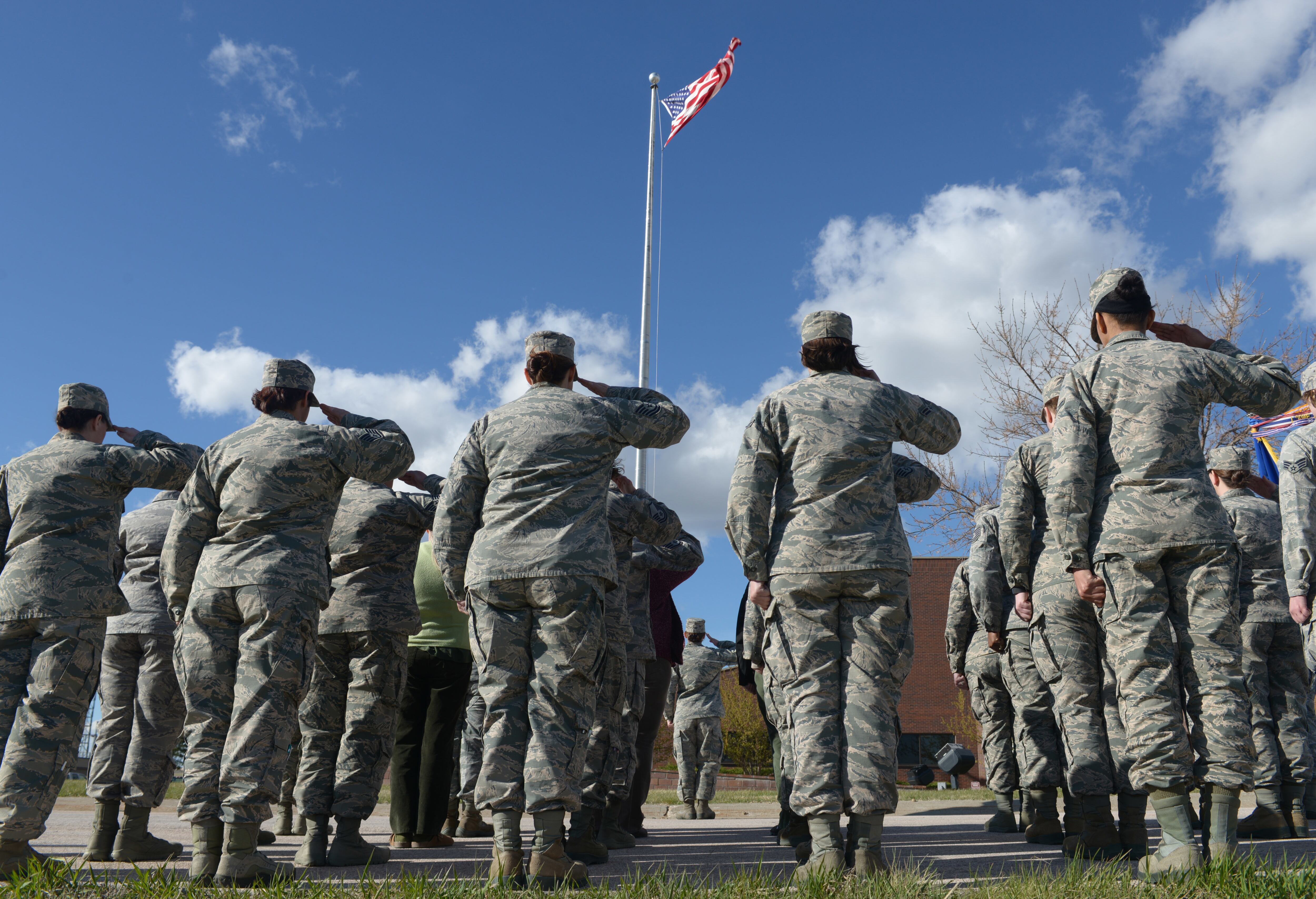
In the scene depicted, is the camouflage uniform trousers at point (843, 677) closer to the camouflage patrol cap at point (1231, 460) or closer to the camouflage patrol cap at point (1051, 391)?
the camouflage patrol cap at point (1051, 391)

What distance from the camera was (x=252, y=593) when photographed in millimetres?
4582

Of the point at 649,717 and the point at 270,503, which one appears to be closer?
the point at 270,503

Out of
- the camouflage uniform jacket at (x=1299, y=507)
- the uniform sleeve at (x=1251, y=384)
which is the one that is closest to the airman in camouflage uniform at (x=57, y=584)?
the uniform sleeve at (x=1251, y=384)

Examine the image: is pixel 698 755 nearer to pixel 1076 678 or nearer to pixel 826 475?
pixel 1076 678

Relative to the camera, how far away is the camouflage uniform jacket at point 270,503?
470 cm

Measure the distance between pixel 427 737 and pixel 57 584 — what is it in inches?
88.9

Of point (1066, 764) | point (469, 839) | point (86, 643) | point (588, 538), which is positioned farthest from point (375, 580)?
point (1066, 764)

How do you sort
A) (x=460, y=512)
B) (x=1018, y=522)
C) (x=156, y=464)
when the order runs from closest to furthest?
(x=460, y=512) < (x=1018, y=522) < (x=156, y=464)

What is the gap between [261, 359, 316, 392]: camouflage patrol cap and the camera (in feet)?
17.0

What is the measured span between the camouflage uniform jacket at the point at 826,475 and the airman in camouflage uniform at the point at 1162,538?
696 millimetres

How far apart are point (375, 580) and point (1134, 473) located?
13.2ft

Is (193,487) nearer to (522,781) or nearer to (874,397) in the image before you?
(522,781)

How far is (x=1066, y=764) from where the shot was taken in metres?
5.03

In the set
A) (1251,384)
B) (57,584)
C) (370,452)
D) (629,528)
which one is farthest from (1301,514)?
(57,584)
